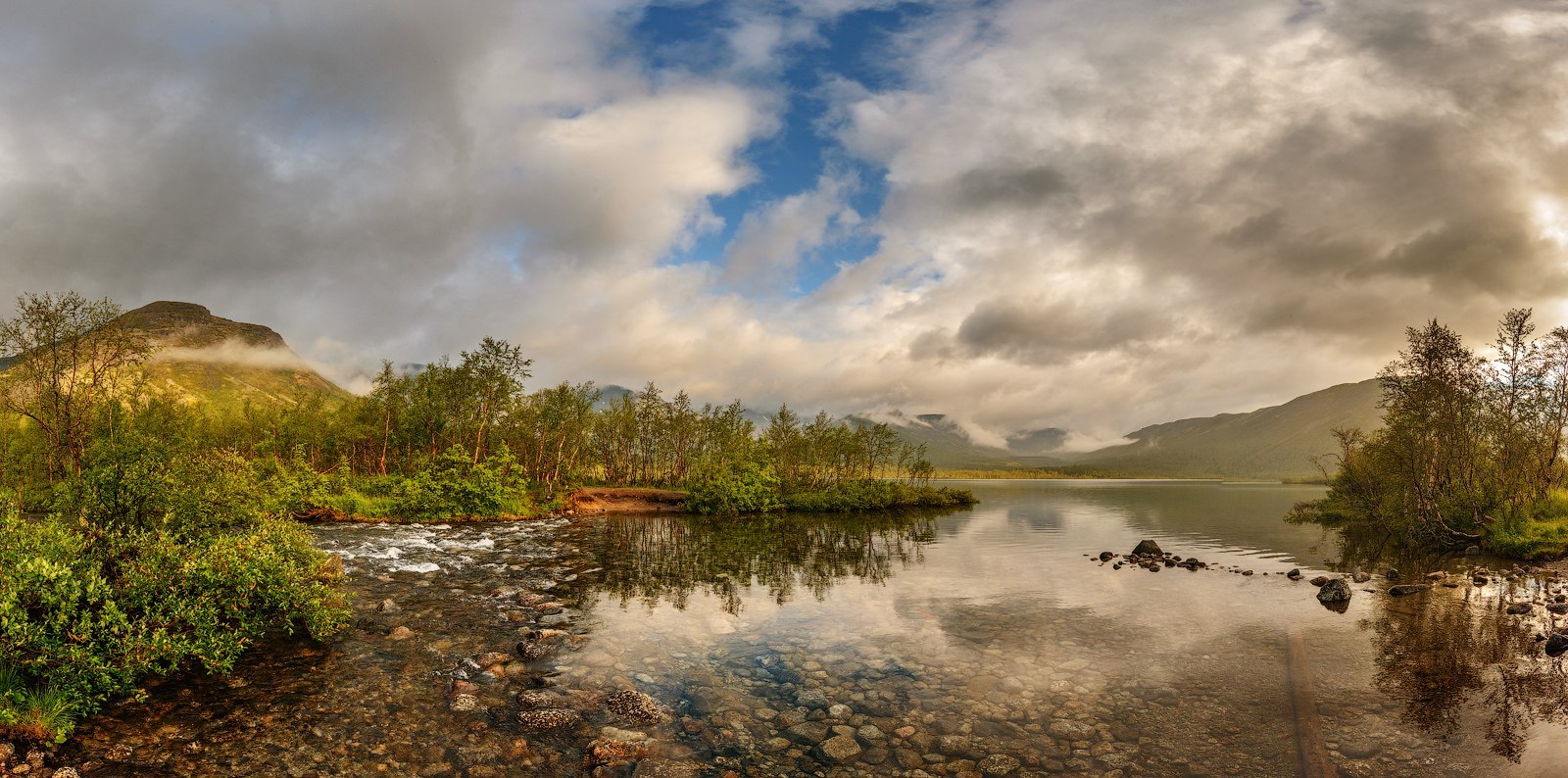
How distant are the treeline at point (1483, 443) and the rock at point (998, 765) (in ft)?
186

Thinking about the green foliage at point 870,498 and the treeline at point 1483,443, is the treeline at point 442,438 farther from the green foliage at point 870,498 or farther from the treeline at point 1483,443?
the treeline at point 1483,443

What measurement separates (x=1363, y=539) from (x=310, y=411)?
14990 centimetres

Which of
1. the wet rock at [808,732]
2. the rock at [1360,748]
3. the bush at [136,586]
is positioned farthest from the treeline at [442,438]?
the rock at [1360,748]

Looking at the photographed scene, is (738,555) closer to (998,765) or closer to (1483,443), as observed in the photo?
(998,765)

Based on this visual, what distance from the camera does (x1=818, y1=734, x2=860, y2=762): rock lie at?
42.5 ft

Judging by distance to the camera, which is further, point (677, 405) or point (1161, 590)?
point (677, 405)

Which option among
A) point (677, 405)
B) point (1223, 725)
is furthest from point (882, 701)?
point (677, 405)

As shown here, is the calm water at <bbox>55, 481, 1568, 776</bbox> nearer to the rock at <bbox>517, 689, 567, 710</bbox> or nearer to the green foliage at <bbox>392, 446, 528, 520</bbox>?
the rock at <bbox>517, 689, 567, 710</bbox>

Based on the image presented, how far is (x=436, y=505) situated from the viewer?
61875 mm

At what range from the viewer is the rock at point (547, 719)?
539 inches

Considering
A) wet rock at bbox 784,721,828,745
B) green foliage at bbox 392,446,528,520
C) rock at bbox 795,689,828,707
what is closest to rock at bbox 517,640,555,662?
rock at bbox 795,689,828,707

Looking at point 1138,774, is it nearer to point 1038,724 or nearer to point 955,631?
point 1038,724

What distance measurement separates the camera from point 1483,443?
5025cm

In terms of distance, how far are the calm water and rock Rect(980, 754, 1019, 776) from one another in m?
0.11
